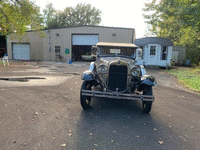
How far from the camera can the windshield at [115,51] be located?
5.54 metres

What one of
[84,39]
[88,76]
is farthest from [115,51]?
[84,39]

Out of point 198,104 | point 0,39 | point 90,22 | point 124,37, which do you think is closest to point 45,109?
point 198,104

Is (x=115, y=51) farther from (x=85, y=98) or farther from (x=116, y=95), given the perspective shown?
(x=85, y=98)

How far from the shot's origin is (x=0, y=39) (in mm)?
24828

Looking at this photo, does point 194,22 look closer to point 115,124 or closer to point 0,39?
point 115,124

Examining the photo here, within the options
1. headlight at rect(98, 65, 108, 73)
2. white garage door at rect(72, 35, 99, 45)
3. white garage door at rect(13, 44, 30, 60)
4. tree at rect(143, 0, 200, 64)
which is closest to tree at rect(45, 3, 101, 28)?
white garage door at rect(13, 44, 30, 60)

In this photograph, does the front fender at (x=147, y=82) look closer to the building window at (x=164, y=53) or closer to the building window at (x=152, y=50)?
the building window at (x=152, y=50)

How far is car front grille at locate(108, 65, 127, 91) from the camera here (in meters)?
4.26

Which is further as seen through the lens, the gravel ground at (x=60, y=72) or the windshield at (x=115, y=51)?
the gravel ground at (x=60, y=72)

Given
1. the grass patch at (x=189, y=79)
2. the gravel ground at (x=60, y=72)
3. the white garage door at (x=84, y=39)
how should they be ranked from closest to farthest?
the grass patch at (x=189, y=79)
the gravel ground at (x=60, y=72)
the white garage door at (x=84, y=39)

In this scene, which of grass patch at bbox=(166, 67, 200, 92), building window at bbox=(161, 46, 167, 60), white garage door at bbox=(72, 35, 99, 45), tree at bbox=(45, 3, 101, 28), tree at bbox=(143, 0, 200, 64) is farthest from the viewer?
tree at bbox=(45, 3, 101, 28)

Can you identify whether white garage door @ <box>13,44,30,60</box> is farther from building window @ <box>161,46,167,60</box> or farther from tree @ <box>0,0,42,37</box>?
building window @ <box>161,46,167,60</box>

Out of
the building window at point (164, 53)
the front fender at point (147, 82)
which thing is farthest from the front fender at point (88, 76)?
the building window at point (164, 53)

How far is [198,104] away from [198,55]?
745 inches
